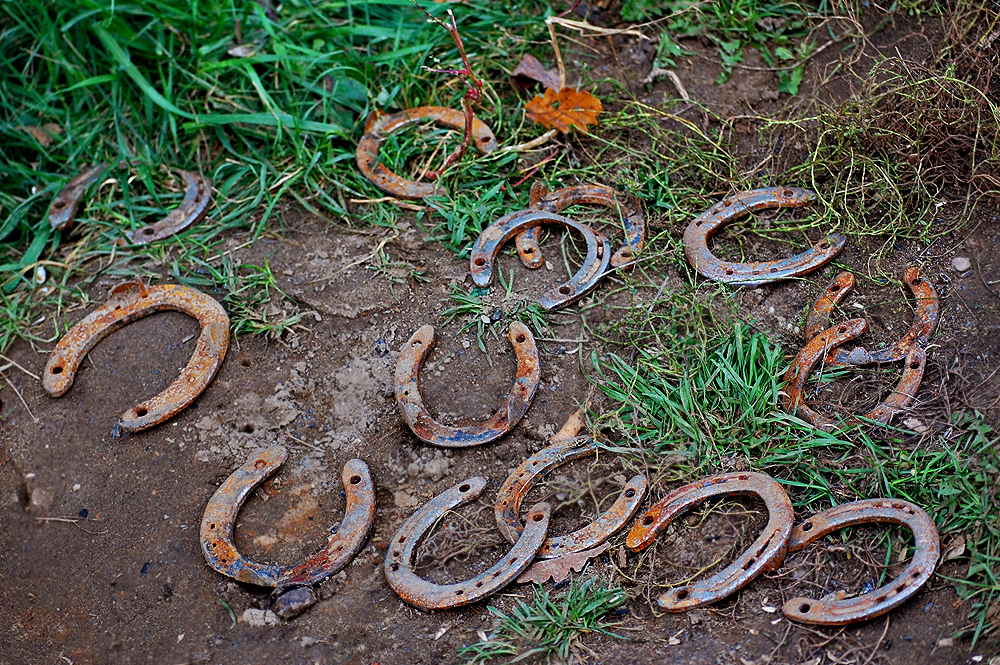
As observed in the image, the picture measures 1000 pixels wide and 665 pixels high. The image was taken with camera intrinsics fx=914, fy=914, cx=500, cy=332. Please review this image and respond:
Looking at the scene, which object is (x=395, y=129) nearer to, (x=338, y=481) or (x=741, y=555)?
(x=338, y=481)

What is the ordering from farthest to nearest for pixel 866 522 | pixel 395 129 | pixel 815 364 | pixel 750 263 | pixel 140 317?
pixel 395 129 < pixel 140 317 < pixel 750 263 < pixel 815 364 < pixel 866 522

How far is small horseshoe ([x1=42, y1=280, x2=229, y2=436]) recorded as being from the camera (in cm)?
259

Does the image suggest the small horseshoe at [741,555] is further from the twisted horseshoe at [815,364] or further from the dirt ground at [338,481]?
the twisted horseshoe at [815,364]

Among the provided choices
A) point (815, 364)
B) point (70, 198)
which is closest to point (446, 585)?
point (815, 364)

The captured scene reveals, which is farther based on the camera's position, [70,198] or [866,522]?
[70,198]

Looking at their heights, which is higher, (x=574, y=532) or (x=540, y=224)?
(x=540, y=224)

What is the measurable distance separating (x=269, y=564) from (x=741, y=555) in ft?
3.77

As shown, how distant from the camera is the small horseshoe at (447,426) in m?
2.42

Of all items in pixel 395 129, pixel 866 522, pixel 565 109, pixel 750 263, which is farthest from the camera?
pixel 395 129

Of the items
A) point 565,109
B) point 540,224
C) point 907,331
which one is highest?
point 565,109

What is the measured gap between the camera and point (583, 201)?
9.63 feet

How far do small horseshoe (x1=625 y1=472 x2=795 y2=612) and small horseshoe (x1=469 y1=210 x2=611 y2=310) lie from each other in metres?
0.71

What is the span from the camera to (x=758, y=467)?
2.26m

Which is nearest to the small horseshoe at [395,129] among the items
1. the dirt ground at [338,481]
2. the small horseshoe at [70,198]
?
the dirt ground at [338,481]
